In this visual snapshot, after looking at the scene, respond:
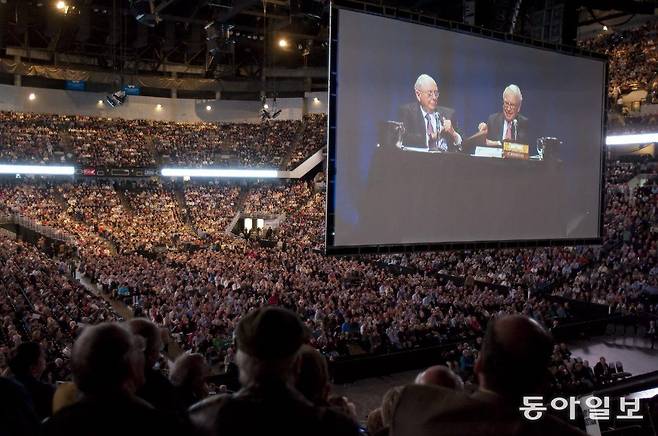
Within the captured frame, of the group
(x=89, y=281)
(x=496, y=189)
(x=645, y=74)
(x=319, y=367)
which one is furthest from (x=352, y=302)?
(x=645, y=74)

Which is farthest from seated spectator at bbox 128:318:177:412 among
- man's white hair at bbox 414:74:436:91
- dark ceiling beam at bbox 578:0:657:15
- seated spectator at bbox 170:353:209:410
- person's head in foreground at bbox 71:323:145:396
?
dark ceiling beam at bbox 578:0:657:15

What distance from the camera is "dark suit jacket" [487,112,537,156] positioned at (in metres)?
10.2

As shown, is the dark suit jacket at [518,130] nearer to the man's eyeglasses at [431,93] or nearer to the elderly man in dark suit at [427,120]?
the elderly man in dark suit at [427,120]

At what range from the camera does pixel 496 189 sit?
34.2 ft

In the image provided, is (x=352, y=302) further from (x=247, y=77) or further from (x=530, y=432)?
(x=247, y=77)

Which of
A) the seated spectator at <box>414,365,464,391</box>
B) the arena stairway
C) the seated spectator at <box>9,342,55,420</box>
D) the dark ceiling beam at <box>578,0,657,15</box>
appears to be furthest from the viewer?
the arena stairway

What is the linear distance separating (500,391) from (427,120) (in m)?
8.26

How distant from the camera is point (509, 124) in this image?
34.2 feet

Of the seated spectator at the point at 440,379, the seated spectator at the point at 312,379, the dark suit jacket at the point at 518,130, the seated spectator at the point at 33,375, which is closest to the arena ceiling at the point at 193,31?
the dark suit jacket at the point at 518,130

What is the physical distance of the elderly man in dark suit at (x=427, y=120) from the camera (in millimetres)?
9234

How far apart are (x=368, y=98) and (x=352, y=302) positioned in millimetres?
6779

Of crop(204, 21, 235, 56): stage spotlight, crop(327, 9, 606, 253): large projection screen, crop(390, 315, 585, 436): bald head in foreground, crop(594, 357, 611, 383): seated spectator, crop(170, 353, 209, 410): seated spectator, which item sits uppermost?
crop(204, 21, 235, 56): stage spotlight

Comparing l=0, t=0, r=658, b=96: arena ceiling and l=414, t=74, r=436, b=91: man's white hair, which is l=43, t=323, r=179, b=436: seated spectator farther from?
l=414, t=74, r=436, b=91: man's white hair

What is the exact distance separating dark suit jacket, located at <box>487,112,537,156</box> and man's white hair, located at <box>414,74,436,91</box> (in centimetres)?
144
